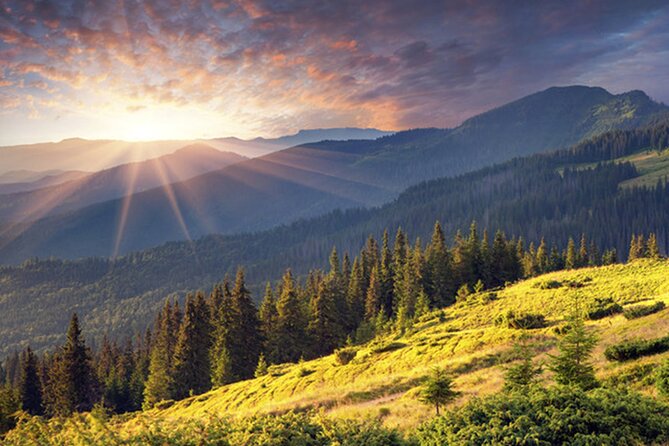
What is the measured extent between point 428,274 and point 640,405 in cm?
6829

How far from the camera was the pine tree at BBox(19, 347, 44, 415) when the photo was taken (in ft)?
235

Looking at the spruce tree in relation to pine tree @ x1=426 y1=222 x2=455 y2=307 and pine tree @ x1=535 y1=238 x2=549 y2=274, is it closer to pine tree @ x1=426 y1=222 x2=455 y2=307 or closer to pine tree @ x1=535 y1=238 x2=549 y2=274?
pine tree @ x1=426 y1=222 x2=455 y2=307

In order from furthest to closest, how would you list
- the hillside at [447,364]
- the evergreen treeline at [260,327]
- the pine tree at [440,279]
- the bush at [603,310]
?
1. the pine tree at [440,279]
2. the evergreen treeline at [260,327]
3. the bush at [603,310]
4. the hillside at [447,364]

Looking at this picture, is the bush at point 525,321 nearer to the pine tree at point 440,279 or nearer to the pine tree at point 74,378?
the pine tree at point 440,279

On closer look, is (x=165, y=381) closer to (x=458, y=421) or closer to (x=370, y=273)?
(x=370, y=273)

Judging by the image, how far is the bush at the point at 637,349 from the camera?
18.9 m

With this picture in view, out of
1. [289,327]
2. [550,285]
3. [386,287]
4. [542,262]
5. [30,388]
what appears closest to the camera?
[550,285]

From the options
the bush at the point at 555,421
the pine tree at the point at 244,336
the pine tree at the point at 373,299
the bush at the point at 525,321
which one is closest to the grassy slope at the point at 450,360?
the bush at the point at 525,321

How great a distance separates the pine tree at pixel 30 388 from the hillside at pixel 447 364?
42504 millimetres

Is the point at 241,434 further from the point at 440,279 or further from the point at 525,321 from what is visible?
the point at 440,279

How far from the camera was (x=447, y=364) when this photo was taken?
28.4 meters

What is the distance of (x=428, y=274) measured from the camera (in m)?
77.2

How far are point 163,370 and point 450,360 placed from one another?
50.0 m

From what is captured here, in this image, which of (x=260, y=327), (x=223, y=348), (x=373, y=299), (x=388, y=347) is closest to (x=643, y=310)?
(x=388, y=347)
